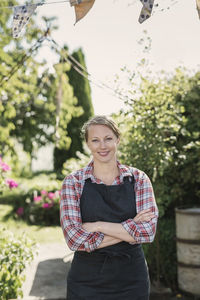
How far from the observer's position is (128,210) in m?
2.22

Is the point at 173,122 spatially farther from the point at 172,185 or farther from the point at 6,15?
the point at 6,15

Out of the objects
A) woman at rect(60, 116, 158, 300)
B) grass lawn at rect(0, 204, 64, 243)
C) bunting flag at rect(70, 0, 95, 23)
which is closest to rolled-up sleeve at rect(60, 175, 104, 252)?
woman at rect(60, 116, 158, 300)

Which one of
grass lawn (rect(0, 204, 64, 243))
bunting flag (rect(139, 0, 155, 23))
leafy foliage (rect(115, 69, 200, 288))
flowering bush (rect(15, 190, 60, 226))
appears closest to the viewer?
bunting flag (rect(139, 0, 155, 23))

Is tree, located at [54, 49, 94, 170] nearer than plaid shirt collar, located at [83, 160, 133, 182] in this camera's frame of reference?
No

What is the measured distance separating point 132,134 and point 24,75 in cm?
348

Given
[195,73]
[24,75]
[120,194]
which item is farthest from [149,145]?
[24,75]

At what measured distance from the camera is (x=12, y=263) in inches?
133

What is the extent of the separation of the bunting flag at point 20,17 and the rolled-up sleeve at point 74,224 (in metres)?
1.20

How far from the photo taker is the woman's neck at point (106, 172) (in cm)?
231

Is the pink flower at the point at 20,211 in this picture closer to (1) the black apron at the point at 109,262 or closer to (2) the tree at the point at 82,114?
(2) the tree at the point at 82,114

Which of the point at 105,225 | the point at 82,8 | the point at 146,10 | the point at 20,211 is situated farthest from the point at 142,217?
the point at 20,211

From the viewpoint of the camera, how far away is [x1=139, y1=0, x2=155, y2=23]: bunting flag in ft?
7.69

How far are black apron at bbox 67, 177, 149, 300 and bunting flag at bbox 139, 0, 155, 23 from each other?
1.07 metres

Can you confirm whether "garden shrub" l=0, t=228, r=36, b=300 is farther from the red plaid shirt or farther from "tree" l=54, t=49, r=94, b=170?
"tree" l=54, t=49, r=94, b=170
